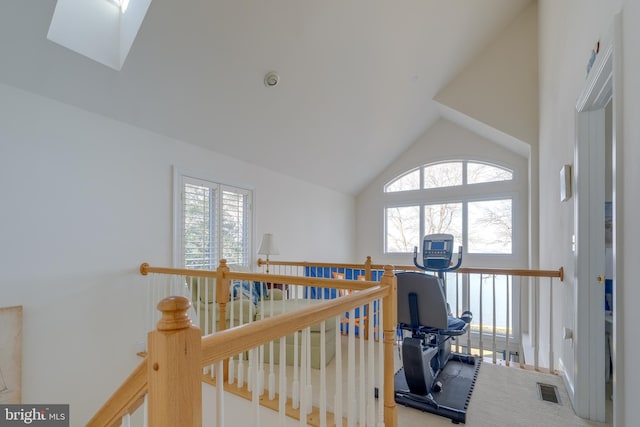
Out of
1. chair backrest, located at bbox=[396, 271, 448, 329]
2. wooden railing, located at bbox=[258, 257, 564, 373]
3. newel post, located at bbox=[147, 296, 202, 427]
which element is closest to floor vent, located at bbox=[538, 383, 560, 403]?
chair backrest, located at bbox=[396, 271, 448, 329]

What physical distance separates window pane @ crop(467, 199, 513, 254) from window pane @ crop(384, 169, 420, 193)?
3.87 feet

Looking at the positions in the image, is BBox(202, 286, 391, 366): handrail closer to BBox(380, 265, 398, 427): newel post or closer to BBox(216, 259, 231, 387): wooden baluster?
BBox(380, 265, 398, 427): newel post

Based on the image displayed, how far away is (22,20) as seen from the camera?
2215mm

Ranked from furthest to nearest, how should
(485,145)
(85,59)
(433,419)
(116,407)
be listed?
(485,145), (85,59), (433,419), (116,407)

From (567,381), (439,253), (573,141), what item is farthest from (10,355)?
(573,141)

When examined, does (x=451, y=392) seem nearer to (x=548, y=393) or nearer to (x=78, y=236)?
(x=548, y=393)

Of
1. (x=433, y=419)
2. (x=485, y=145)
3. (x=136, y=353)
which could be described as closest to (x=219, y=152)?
(x=136, y=353)

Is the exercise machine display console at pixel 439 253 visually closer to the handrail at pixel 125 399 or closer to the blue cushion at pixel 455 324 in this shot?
the blue cushion at pixel 455 324

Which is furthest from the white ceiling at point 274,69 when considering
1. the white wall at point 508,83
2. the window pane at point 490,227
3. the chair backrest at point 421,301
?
the chair backrest at point 421,301

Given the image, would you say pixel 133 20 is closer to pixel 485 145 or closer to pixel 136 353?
pixel 136 353

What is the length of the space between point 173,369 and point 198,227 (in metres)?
3.39

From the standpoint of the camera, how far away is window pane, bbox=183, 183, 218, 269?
12.2ft

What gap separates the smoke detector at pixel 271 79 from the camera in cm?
353

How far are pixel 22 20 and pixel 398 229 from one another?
6224 millimetres
